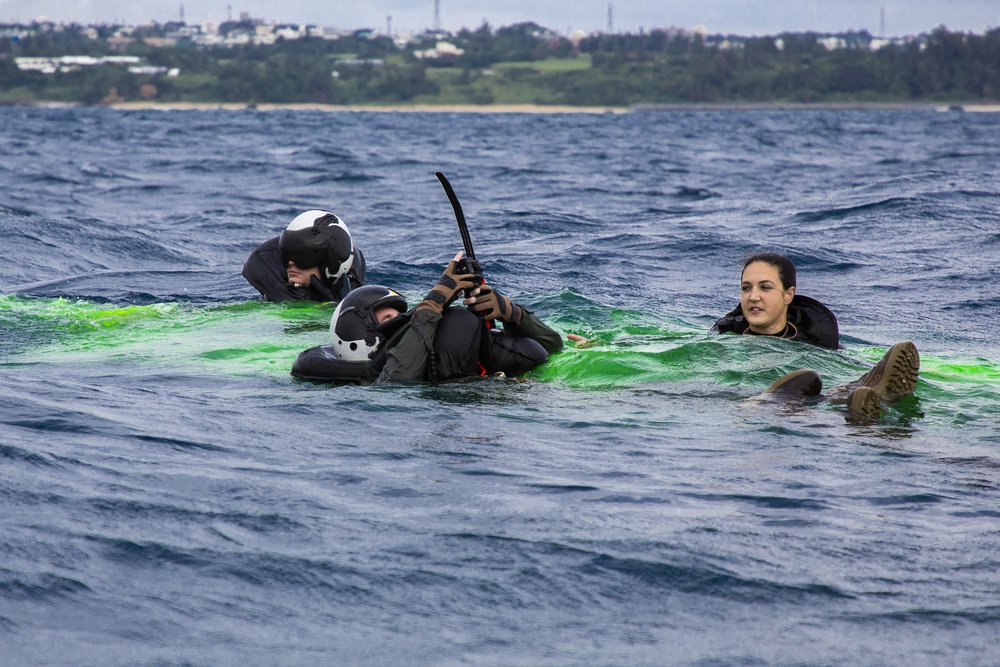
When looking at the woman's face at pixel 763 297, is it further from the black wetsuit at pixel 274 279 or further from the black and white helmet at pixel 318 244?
the black wetsuit at pixel 274 279

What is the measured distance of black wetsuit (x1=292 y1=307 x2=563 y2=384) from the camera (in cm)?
768

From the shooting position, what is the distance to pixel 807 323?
29.0 feet

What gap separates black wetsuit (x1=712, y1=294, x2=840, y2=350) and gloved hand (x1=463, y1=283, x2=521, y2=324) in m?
1.88

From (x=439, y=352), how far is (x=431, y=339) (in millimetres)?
137

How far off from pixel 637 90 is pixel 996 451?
4770 inches

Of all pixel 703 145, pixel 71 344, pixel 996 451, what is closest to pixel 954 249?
pixel 996 451

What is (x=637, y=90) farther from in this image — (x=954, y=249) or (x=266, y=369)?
(x=266, y=369)

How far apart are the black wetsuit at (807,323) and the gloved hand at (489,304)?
188 centimetres

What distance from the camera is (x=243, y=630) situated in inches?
166

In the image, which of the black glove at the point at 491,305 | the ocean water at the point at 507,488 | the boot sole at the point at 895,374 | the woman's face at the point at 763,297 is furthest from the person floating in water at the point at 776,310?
the black glove at the point at 491,305

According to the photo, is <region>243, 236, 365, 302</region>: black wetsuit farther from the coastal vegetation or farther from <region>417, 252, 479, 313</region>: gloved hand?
the coastal vegetation

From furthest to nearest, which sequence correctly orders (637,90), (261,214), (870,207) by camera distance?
(637,90)
(261,214)
(870,207)

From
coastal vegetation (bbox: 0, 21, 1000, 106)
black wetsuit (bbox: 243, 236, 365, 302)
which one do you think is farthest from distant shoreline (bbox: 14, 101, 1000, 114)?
black wetsuit (bbox: 243, 236, 365, 302)

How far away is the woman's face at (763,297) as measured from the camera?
8562mm
